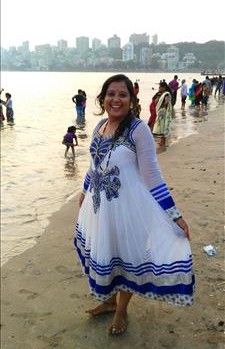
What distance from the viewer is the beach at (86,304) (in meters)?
3.57

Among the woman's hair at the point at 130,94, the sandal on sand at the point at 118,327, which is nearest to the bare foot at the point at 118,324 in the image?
the sandal on sand at the point at 118,327

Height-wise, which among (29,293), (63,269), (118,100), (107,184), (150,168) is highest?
(118,100)

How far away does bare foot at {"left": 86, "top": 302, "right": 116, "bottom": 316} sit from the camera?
3.88 m

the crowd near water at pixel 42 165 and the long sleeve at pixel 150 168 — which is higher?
the long sleeve at pixel 150 168

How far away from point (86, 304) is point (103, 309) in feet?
1.07

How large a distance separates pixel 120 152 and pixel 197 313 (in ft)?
5.06

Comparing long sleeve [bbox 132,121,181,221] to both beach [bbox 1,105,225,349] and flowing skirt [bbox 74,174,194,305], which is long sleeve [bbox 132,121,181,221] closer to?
flowing skirt [bbox 74,174,194,305]

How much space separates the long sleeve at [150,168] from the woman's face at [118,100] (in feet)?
0.61

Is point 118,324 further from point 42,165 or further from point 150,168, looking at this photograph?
point 42,165

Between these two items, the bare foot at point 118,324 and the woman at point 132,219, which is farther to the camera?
the bare foot at point 118,324

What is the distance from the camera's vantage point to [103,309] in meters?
3.88

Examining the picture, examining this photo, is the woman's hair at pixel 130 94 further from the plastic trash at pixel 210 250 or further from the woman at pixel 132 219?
the plastic trash at pixel 210 250

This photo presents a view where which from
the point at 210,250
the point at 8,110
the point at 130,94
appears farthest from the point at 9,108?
the point at 130,94

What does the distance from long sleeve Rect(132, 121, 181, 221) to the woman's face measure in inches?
7.3
